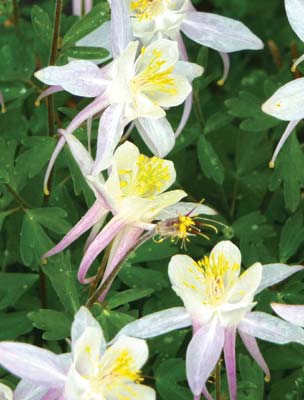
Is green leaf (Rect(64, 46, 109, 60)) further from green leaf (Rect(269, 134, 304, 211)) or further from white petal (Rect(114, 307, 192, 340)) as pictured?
white petal (Rect(114, 307, 192, 340))

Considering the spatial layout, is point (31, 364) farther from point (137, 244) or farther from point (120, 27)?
point (120, 27)

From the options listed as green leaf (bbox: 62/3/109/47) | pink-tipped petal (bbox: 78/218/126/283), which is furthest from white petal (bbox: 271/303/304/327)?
green leaf (bbox: 62/3/109/47)

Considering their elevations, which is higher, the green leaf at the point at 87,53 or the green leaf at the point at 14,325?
the green leaf at the point at 87,53

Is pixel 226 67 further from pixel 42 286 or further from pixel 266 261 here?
pixel 42 286

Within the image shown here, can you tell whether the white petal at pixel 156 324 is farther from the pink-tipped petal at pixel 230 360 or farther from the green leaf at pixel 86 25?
the green leaf at pixel 86 25

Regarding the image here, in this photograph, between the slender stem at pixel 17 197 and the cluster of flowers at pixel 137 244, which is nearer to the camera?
the cluster of flowers at pixel 137 244

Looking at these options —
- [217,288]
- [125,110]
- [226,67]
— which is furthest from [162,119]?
[217,288]

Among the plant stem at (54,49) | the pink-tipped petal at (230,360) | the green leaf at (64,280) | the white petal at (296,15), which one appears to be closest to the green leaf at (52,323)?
the green leaf at (64,280)
